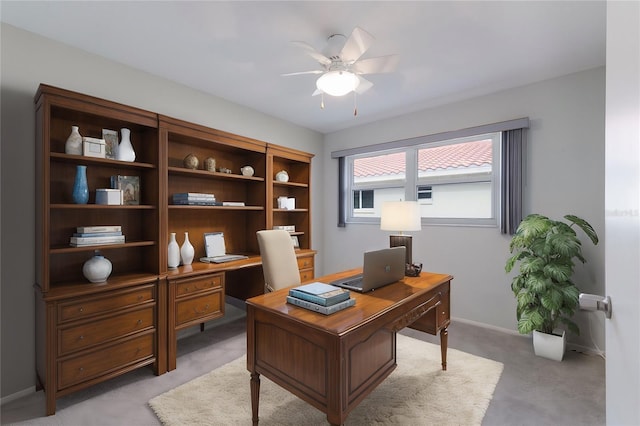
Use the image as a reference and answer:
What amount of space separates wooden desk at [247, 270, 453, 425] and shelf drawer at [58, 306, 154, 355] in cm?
115

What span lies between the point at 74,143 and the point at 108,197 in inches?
16.9

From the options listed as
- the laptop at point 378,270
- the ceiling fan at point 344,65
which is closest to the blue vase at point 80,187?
the ceiling fan at point 344,65

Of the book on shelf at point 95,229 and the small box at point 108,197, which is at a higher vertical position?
the small box at point 108,197

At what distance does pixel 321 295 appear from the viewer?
1.51 metres

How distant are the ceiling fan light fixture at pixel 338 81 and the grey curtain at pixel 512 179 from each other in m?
1.97

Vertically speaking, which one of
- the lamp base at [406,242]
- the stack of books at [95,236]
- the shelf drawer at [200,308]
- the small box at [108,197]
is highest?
the small box at [108,197]

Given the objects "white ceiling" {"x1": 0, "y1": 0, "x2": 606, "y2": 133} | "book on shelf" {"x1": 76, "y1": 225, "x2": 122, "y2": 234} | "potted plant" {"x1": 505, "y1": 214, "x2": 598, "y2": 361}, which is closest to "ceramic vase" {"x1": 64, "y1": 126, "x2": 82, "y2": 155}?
"book on shelf" {"x1": 76, "y1": 225, "x2": 122, "y2": 234}

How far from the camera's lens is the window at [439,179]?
3.29 m

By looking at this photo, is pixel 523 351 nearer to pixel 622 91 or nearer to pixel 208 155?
pixel 622 91

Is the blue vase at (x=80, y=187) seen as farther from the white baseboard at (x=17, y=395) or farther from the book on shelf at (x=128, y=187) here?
the white baseboard at (x=17, y=395)

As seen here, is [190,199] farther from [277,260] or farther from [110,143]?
[277,260]

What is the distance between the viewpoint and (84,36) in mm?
2137

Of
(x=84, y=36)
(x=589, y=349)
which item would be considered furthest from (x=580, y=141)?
(x=84, y=36)

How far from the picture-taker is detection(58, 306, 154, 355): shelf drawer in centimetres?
190
